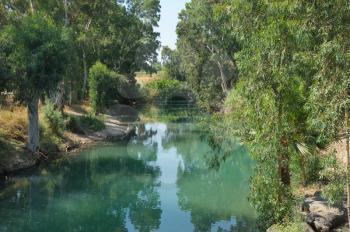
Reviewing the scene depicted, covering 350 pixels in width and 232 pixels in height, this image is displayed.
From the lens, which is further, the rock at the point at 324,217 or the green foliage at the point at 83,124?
the green foliage at the point at 83,124

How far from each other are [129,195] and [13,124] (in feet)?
35.7

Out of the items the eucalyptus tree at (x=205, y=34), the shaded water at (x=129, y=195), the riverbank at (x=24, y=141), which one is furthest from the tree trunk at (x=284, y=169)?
the eucalyptus tree at (x=205, y=34)

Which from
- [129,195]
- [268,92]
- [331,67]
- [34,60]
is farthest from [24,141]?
[331,67]

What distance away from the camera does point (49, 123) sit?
32281 mm

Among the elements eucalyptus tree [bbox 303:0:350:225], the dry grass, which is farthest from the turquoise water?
eucalyptus tree [bbox 303:0:350:225]

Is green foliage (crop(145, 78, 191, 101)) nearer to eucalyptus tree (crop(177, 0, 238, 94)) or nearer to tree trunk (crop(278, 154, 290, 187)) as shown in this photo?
eucalyptus tree (crop(177, 0, 238, 94))

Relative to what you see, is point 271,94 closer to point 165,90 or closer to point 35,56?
point 35,56

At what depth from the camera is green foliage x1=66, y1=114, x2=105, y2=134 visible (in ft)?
120

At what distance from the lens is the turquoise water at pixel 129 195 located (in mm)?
18219

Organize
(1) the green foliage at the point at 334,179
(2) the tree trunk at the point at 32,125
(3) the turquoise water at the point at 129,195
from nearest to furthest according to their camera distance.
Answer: (1) the green foliage at the point at 334,179, (3) the turquoise water at the point at 129,195, (2) the tree trunk at the point at 32,125

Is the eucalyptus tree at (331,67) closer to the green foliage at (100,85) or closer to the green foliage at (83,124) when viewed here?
the green foliage at (83,124)

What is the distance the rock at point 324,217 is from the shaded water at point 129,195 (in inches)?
129

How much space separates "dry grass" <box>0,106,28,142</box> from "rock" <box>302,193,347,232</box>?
19.5m

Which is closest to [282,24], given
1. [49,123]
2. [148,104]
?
[49,123]
